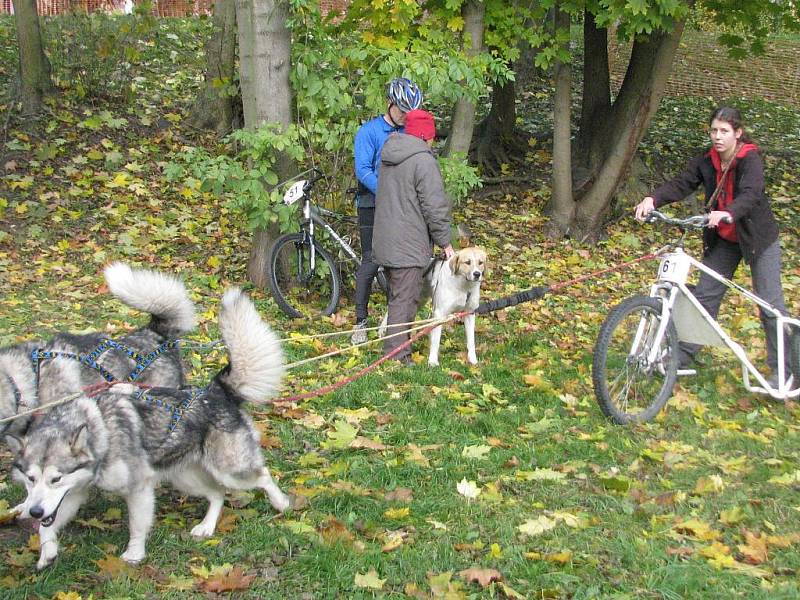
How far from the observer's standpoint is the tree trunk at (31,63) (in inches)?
501

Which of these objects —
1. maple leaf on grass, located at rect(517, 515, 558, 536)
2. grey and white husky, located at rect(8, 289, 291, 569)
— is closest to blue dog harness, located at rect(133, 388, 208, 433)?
grey and white husky, located at rect(8, 289, 291, 569)

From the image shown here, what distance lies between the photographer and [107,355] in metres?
4.64

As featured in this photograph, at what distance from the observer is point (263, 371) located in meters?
4.18

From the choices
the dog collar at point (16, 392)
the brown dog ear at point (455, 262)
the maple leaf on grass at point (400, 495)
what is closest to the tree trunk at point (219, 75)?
the brown dog ear at point (455, 262)

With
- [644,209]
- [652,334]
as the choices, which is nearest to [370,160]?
[644,209]

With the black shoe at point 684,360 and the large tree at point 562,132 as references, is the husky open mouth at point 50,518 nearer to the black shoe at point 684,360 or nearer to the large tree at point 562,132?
the black shoe at point 684,360

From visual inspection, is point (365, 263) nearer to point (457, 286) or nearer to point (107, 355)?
point (457, 286)

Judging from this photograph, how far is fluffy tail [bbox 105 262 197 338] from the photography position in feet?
14.5

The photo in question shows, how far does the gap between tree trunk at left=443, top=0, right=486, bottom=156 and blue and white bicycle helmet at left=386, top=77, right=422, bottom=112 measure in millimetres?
2802

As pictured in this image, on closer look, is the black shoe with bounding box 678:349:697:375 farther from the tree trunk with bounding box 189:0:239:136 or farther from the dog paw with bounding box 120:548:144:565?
the tree trunk with bounding box 189:0:239:136

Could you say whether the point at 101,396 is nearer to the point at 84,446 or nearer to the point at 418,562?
the point at 84,446

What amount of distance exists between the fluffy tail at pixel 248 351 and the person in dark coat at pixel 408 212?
95.5 inches

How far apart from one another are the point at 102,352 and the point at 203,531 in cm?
118

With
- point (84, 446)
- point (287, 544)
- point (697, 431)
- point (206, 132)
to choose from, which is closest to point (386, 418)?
point (287, 544)
